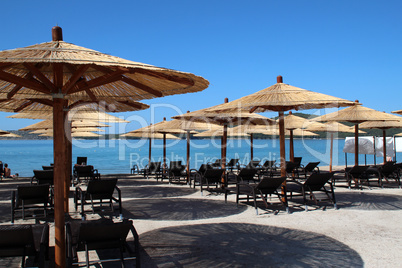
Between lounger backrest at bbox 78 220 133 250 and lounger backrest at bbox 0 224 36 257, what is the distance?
0.47 meters

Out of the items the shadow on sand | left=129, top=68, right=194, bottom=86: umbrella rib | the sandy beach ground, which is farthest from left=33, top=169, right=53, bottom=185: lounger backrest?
left=129, top=68, right=194, bottom=86: umbrella rib

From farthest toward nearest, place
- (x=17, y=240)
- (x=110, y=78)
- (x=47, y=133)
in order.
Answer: (x=47, y=133) < (x=110, y=78) < (x=17, y=240)

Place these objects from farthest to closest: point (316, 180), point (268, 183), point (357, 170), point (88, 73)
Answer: point (357, 170)
point (316, 180)
point (268, 183)
point (88, 73)

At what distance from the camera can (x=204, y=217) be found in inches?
256

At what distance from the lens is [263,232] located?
5.43 m

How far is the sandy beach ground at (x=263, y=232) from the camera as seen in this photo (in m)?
4.17

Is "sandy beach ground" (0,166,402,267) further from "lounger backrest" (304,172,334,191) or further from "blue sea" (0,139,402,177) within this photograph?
"blue sea" (0,139,402,177)

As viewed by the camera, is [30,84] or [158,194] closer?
[30,84]

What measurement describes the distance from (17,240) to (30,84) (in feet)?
4.92

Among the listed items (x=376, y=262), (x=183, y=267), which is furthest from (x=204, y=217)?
(x=376, y=262)

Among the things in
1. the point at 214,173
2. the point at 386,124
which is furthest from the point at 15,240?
the point at 386,124

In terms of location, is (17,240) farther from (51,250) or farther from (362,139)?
(362,139)

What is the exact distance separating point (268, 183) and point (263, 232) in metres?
1.98

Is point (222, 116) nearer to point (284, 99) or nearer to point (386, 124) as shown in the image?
point (284, 99)
